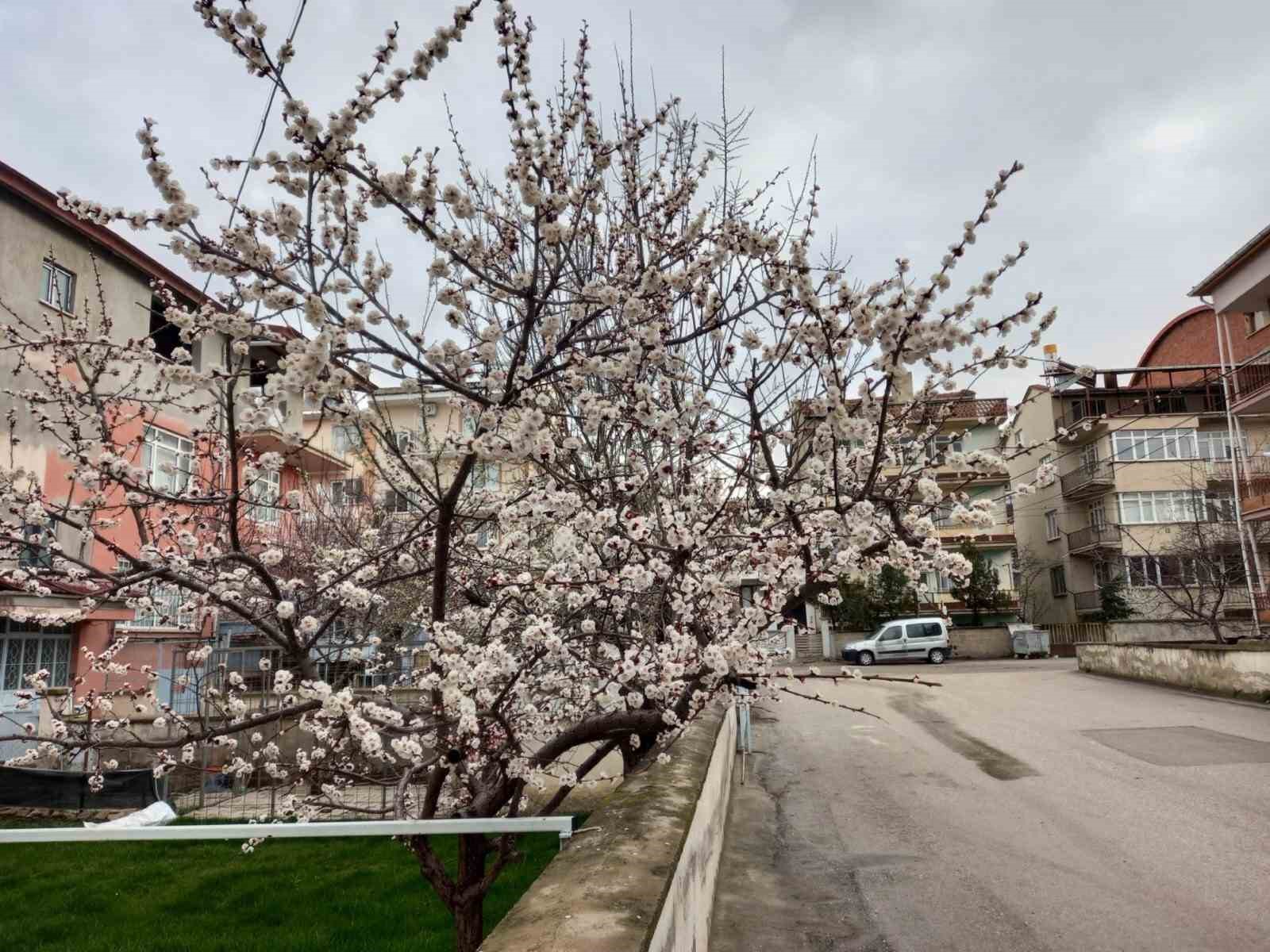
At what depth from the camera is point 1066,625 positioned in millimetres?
35469

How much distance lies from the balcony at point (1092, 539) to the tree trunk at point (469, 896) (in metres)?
35.4

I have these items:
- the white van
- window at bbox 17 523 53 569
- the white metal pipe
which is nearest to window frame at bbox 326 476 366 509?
window at bbox 17 523 53 569

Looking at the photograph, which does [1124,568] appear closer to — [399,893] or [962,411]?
[962,411]

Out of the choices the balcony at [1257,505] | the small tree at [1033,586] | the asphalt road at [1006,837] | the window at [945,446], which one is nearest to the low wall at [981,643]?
the small tree at [1033,586]

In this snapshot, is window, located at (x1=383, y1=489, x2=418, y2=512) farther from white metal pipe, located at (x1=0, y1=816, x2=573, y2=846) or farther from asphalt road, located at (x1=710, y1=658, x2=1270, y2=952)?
asphalt road, located at (x1=710, y1=658, x2=1270, y2=952)

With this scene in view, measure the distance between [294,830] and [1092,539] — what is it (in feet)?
130

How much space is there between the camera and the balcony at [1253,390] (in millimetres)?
21547

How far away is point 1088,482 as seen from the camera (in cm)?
3609

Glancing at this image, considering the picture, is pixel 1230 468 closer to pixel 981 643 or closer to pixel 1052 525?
pixel 1052 525

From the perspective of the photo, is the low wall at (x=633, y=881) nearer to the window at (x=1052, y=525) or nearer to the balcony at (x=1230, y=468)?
the balcony at (x=1230, y=468)

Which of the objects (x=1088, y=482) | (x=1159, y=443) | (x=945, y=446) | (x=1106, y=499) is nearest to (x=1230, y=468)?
(x=1159, y=443)

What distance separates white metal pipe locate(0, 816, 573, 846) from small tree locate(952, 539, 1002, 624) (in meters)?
36.1

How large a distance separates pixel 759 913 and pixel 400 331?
4.05 metres

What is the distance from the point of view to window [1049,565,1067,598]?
38.6 metres
